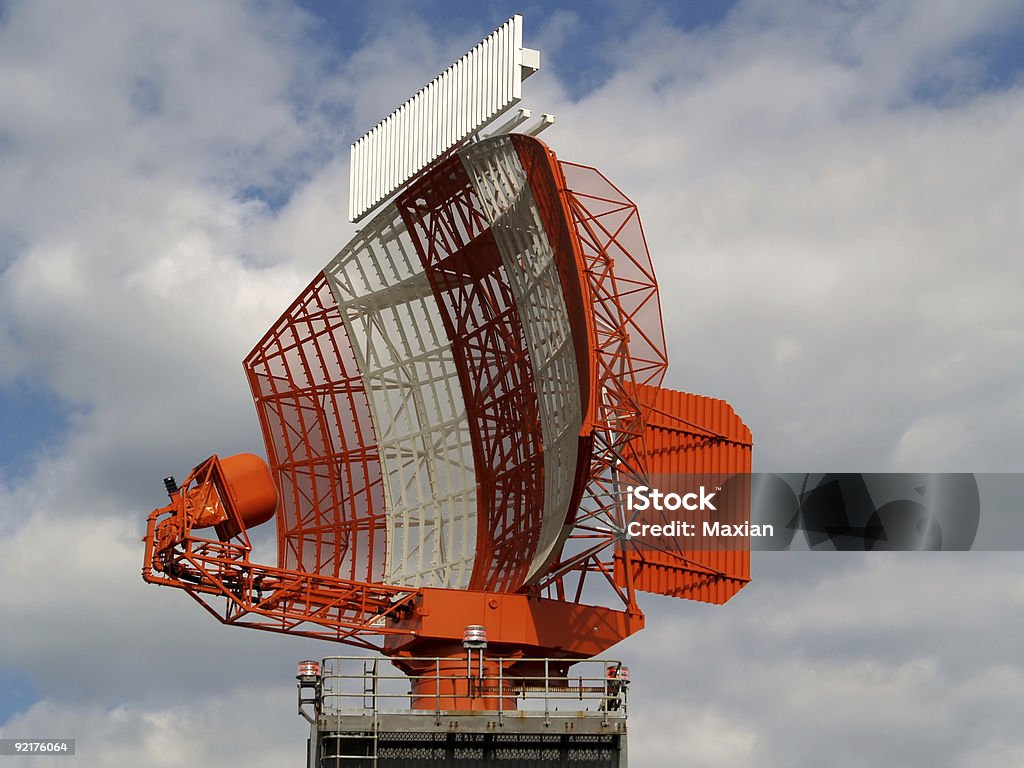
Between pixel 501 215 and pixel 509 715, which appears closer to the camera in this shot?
pixel 509 715

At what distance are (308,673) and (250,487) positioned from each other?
39.0 ft

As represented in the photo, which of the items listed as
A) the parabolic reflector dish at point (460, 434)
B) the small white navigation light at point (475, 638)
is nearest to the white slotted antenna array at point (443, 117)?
the parabolic reflector dish at point (460, 434)

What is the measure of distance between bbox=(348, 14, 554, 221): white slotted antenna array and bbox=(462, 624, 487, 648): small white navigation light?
51.1 feet

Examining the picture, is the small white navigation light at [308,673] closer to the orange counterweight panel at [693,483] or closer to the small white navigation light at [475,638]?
the small white navigation light at [475,638]

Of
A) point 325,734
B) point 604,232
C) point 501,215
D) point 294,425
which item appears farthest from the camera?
point 294,425

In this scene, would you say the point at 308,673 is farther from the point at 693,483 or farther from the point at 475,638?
the point at 693,483

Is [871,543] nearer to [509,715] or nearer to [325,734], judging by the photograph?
[509,715]

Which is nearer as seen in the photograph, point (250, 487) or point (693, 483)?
point (250, 487)

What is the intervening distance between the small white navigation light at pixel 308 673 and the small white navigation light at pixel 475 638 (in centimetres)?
490

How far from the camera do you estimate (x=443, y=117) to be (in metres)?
61.3

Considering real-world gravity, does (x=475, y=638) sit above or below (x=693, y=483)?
below

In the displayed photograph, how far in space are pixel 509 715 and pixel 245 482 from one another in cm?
1457

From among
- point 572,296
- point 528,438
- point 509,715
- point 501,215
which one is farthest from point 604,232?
point 509,715

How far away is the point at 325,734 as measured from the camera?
5022 cm
